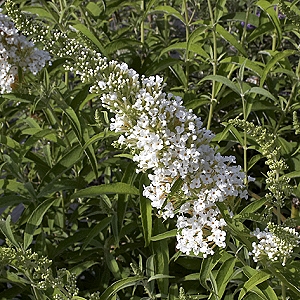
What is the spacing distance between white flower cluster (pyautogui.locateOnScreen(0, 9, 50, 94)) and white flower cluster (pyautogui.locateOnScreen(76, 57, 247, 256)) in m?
0.74

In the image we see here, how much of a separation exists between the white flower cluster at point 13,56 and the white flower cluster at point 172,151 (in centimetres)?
74

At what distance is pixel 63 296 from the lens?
1781 millimetres

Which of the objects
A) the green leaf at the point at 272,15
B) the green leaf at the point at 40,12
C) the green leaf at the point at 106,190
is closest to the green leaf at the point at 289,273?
the green leaf at the point at 106,190

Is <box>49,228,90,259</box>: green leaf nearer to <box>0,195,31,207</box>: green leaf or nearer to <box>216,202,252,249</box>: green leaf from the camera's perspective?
<box>0,195,31,207</box>: green leaf

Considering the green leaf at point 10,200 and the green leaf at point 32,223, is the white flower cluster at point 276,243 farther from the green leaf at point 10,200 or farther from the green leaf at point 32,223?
the green leaf at point 10,200

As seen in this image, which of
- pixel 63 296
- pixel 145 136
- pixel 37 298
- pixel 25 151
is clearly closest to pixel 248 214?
pixel 145 136

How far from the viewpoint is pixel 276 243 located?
5.08ft

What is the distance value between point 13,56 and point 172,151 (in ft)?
3.50

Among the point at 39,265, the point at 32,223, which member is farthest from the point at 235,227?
the point at 32,223

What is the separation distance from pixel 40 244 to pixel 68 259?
1.25 feet

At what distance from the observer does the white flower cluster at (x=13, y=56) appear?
2137 mm

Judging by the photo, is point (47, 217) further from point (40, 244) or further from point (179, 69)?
point (179, 69)

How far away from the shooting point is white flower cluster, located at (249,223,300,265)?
1518mm

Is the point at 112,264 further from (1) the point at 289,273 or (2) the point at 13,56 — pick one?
(2) the point at 13,56
